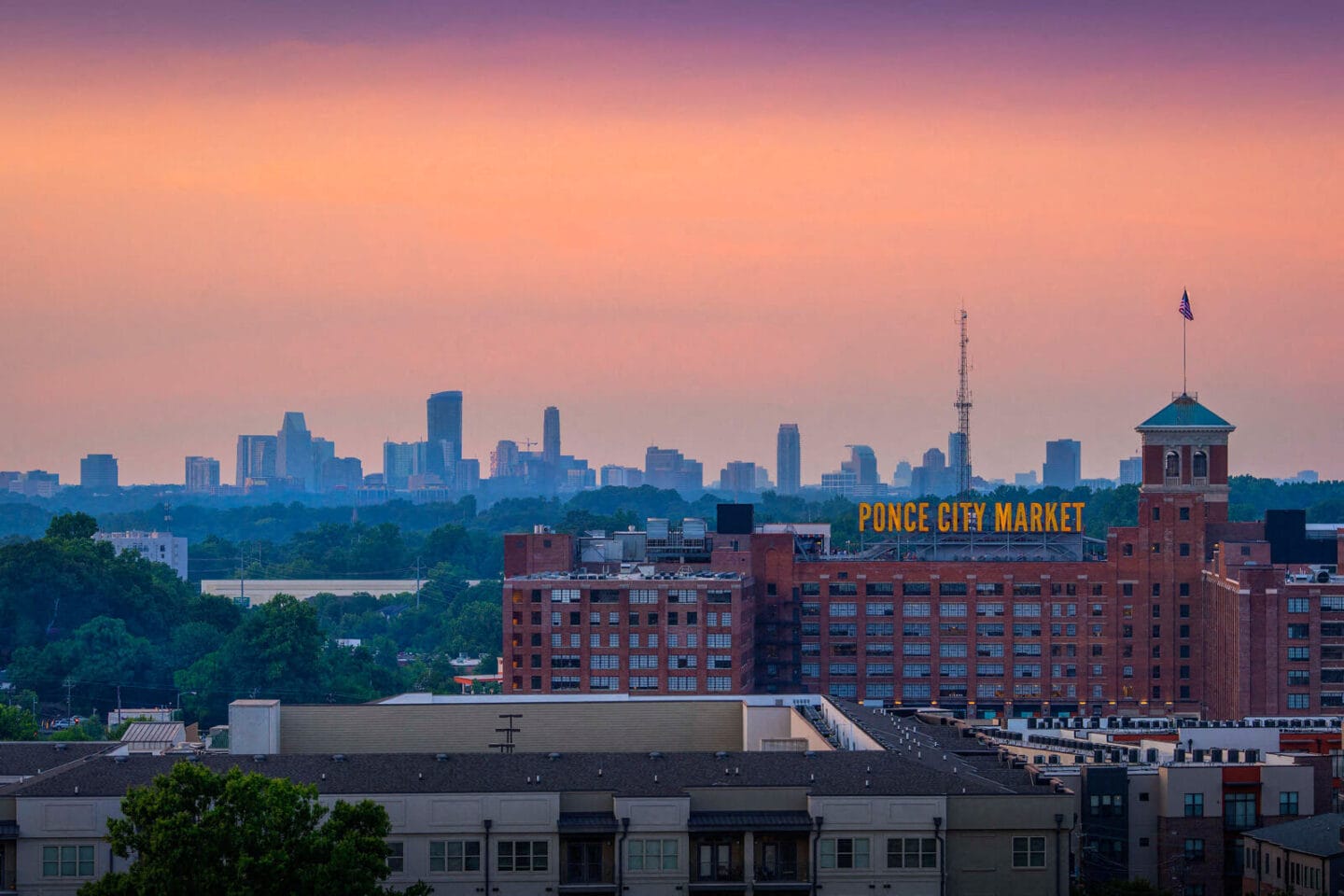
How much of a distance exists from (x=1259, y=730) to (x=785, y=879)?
60.9m

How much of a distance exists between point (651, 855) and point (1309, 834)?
40118mm

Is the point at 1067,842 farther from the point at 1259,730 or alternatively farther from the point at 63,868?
the point at 1259,730

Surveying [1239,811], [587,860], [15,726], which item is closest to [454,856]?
[587,860]

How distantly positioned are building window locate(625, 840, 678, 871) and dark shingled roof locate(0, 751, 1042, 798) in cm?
212

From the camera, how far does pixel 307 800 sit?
8288cm

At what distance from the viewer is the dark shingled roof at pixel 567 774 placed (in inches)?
3600

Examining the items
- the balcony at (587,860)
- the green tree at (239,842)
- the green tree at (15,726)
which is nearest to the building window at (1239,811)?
the balcony at (587,860)

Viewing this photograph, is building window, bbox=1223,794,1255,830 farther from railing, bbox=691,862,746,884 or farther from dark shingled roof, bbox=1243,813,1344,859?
railing, bbox=691,862,746,884

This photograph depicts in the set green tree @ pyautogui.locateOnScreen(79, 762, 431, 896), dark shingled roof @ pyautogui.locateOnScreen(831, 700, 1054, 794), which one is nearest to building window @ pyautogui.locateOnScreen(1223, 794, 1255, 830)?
dark shingled roof @ pyautogui.locateOnScreen(831, 700, 1054, 794)

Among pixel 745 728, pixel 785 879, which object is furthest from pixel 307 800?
pixel 745 728

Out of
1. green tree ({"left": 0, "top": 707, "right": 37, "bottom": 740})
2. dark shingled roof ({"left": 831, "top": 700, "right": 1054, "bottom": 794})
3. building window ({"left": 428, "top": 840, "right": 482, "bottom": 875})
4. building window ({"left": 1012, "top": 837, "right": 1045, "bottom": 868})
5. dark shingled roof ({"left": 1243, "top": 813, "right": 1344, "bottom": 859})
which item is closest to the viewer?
building window ({"left": 428, "top": 840, "right": 482, "bottom": 875})

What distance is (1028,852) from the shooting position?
9119 centimetres

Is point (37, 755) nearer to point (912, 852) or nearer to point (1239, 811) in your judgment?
point (912, 852)

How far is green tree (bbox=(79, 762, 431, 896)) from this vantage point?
80125mm
